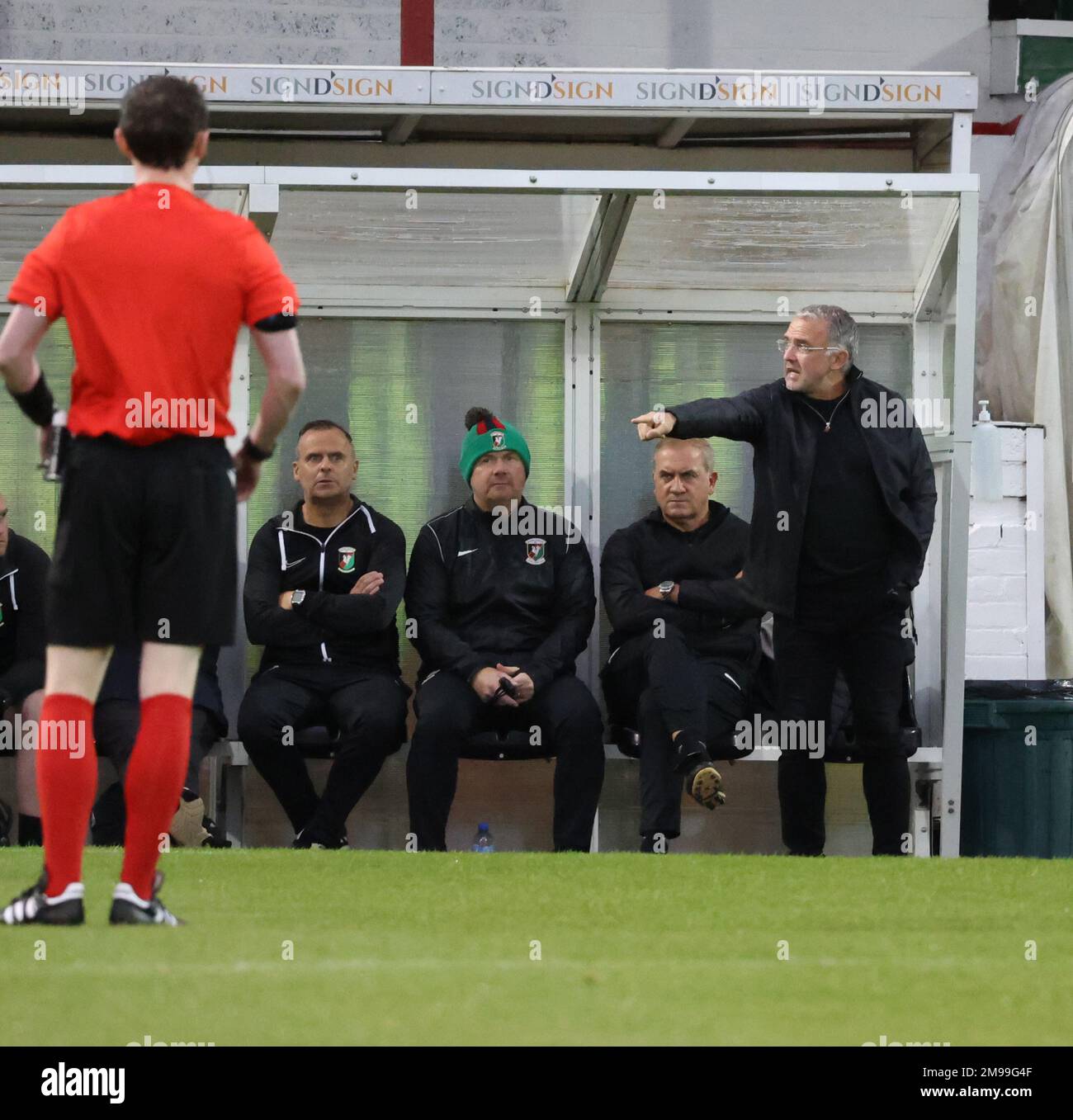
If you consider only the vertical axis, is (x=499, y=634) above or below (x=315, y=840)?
above

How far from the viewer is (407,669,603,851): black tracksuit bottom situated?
7.16 metres

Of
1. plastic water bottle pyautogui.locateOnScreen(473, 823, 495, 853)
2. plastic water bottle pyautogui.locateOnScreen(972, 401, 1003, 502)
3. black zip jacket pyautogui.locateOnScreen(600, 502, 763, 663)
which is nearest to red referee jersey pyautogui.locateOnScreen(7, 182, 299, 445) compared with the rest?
black zip jacket pyautogui.locateOnScreen(600, 502, 763, 663)

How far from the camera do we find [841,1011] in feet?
11.1

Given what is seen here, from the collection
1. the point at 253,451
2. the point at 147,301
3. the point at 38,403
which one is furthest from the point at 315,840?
the point at 147,301

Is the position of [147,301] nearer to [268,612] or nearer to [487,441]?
[268,612]

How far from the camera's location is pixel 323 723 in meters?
7.52

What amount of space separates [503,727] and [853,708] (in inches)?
51.0

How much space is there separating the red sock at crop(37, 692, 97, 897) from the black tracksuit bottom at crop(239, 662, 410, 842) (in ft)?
9.94

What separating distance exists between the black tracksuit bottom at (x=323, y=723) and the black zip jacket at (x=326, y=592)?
0.28 feet

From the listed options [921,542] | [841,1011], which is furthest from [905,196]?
[841,1011]

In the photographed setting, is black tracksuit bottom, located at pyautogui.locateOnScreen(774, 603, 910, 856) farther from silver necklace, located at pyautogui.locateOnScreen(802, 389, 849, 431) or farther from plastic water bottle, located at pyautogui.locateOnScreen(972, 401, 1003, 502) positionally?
plastic water bottle, located at pyautogui.locateOnScreen(972, 401, 1003, 502)

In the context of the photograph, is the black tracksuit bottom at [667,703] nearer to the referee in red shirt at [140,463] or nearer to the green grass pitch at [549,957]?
the green grass pitch at [549,957]
